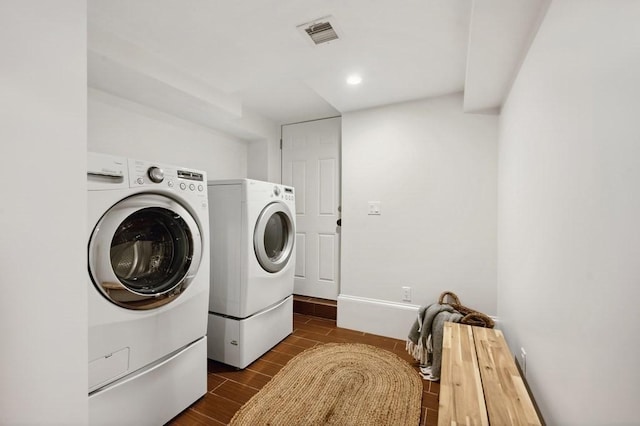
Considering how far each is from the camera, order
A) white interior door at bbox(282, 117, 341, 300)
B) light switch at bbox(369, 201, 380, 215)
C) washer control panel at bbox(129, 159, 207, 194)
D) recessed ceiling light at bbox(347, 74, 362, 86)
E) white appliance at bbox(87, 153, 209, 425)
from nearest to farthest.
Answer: white appliance at bbox(87, 153, 209, 425), washer control panel at bbox(129, 159, 207, 194), recessed ceiling light at bbox(347, 74, 362, 86), light switch at bbox(369, 201, 380, 215), white interior door at bbox(282, 117, 341, 300)

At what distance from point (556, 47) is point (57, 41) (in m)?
1.57

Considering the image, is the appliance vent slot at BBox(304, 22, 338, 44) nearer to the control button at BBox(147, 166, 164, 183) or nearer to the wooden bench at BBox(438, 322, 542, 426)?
the control button at BBox(147, 166, 164, 183)

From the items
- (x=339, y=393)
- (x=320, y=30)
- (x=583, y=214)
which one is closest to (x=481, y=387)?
(x=583, y=214)

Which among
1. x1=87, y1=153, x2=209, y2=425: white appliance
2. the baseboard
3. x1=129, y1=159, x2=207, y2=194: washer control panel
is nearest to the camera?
x1=87, y1=153, x2=209, y2=425: white appliance

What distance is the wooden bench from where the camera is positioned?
0.90 m

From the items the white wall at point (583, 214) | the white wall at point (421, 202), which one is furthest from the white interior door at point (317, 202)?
the white wall at point (583, 214)

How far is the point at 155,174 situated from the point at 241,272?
865 millimetres

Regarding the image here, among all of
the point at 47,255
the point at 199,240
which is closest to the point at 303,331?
the point at 199,240

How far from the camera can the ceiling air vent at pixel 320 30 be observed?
1.38 meters

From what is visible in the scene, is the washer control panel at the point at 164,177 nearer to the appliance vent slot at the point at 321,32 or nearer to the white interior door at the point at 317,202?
the appliance vent slot at the point at 321,32

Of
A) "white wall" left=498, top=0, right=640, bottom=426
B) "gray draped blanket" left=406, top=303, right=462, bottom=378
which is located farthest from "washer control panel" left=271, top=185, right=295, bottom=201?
"white wall" left=498, top=0, right=640, bottom=426

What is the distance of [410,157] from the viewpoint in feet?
7.86

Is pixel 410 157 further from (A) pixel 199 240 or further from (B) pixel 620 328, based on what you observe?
(B) pixel 620 328

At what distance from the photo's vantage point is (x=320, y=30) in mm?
1458
